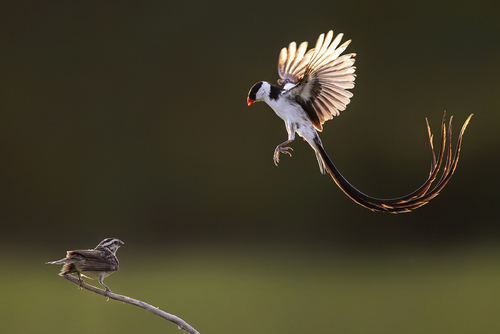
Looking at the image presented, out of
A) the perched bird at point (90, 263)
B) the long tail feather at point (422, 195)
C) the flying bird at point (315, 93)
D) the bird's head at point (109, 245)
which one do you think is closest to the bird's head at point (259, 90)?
the flying bird at point (315, 93)

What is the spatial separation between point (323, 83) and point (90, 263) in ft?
2.09

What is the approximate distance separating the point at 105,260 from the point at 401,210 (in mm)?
681

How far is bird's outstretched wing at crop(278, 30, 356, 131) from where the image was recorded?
834 millimetres

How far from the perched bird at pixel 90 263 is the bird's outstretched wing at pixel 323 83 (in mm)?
539

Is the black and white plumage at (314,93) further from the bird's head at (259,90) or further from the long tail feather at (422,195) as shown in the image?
the long tail feather at (422,195)

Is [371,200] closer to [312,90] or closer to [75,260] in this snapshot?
[312,90]

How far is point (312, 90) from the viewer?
0.86 metres

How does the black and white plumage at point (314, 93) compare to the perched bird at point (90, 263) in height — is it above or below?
above

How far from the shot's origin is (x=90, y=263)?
0.96 meters

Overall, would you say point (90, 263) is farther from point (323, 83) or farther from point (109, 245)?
point (323, 83)

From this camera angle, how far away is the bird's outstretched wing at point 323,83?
2.74 ft

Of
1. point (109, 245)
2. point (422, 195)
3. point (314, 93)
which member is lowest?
point (422, 195)

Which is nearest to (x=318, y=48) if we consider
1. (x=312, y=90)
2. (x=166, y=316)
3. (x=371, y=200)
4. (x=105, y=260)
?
(x=312, y=90)

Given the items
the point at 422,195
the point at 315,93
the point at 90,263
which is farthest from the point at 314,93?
the point at 90,263
